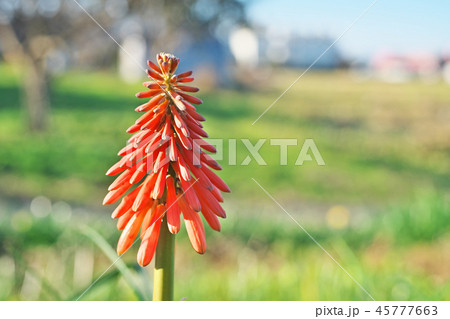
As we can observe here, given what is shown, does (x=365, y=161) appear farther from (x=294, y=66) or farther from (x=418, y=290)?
(x=294, y=66)

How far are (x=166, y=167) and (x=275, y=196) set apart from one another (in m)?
6.82

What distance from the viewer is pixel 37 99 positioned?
34.5ft

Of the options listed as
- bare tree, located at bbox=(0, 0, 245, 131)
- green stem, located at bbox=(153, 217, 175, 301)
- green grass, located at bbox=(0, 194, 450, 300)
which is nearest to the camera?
green stem, located at bbox=(153, 217, 175, 301)

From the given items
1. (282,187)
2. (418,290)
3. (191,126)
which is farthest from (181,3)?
(191,126)

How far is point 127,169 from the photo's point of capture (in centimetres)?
134

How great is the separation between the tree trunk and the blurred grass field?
37 cm

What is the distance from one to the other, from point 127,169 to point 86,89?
18521mm
